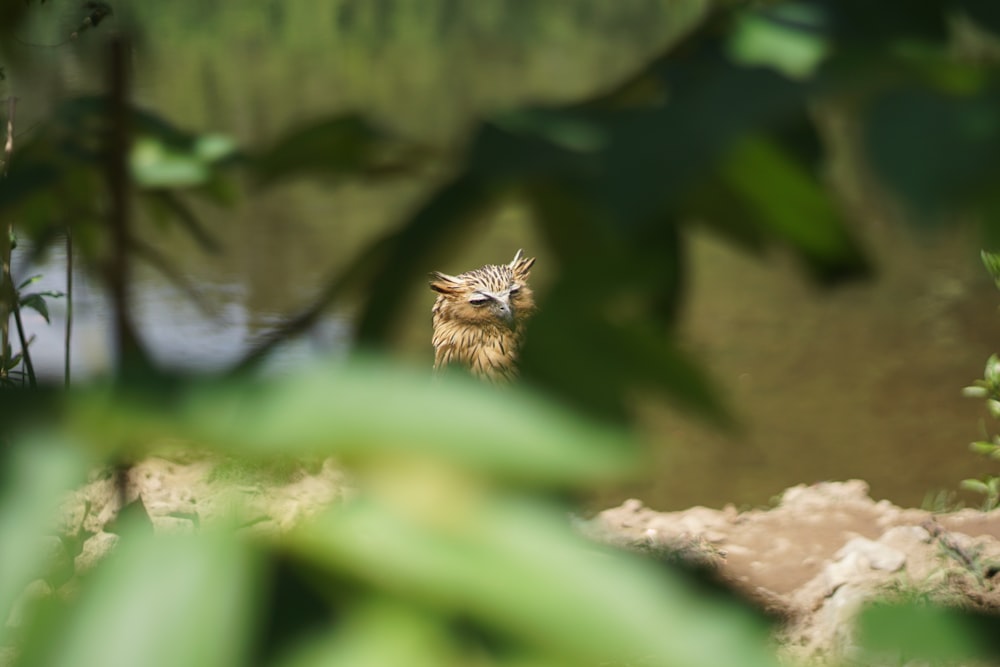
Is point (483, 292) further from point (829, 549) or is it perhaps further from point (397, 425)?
point (397, 425)

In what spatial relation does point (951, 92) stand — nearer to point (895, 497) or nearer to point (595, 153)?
point (595, 153)

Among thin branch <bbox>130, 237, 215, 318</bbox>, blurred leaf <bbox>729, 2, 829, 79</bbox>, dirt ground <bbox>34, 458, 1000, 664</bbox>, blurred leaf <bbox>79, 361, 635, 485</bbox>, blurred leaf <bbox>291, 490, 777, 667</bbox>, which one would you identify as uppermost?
blurred leaf <bbox>729, 2, 829, 79</bbox>

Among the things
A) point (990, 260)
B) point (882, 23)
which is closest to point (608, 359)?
point (882, 23)

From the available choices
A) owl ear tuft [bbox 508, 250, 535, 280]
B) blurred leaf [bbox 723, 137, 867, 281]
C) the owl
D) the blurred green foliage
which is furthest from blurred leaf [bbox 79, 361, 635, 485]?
owl ear tuft [bbox 508, 250, 535, 280]

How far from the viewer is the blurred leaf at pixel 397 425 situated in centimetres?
26

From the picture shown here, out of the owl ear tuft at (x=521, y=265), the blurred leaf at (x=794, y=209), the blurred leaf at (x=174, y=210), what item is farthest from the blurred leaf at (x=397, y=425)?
the owl ear tuft at (x=521, y=265)

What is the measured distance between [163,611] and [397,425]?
2.5 inches

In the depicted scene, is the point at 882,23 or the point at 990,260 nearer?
the point at 882,23

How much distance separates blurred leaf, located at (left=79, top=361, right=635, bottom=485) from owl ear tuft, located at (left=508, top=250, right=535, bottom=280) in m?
3.08

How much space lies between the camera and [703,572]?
0.37m

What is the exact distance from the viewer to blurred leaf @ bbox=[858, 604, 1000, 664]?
1.08 ft

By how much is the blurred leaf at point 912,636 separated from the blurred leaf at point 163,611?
18 cm

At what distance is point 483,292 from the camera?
336cm

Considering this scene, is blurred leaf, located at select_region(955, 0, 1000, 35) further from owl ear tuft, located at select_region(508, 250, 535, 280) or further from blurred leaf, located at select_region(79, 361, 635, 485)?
owl ear tuft, located at select_region(508, 250, 535, 280)
